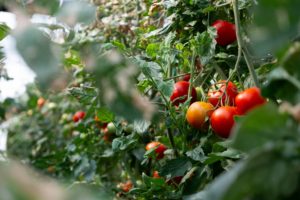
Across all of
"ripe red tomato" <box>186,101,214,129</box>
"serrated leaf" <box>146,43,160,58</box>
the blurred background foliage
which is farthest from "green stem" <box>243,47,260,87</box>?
"serrated leaf" <box>146,43,160,58</box>

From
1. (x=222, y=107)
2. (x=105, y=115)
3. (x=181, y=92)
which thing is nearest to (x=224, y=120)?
(x=222, y=107)

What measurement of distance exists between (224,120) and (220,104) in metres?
0.14

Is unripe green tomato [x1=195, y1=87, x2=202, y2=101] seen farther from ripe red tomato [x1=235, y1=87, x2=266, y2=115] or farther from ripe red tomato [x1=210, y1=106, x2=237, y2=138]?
ripe red tomato [x1=235, y1=87, x2=266, y2=115]

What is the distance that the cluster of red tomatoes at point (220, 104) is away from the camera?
0.83 meters

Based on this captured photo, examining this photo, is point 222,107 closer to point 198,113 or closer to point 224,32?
point 198,113

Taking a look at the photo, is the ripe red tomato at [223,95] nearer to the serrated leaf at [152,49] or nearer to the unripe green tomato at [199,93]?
the unripe green tomato at [199,93]

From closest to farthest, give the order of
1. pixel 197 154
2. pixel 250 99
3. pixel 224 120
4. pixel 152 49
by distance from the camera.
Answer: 1. pixel 250 99
2. pixel 224 120
3. pixel 197 154
4. pixel 152 49

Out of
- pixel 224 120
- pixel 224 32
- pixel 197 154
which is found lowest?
pixel 197 154

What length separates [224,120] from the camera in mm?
940

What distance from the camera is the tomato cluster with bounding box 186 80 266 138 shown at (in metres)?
0.83

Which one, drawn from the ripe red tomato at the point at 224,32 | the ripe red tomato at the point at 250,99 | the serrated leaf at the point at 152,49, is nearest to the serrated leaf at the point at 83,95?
the serrated leaf at the point at 152,49

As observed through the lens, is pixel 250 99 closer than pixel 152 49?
Yes

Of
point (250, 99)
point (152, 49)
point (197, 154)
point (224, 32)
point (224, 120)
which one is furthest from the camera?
point (152, 49)

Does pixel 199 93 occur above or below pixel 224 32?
below
